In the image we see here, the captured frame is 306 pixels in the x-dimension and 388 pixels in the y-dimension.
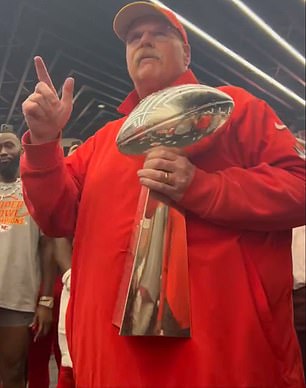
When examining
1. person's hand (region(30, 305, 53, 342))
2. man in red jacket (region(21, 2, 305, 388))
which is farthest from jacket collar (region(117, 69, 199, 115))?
person's hand (region(30, 305, 53, 342))

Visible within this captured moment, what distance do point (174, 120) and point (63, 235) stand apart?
21cm

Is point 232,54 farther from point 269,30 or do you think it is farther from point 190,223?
point 190,223

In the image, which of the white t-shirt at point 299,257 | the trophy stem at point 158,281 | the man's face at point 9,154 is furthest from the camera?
the white t-shirt at point 299,257

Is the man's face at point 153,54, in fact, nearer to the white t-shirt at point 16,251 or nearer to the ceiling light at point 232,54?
the ceiling light at point 232,54

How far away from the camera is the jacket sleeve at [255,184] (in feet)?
1.53

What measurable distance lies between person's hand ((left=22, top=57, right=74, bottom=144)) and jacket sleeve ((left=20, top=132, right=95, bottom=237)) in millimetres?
13

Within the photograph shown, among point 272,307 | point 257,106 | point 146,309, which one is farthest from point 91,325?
point 257,106

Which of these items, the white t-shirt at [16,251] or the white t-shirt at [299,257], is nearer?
the white t-shirt at [16,251]

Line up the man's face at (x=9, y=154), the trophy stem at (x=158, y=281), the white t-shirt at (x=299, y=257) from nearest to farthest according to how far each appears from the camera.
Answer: the trophy stem at (x=158, y=281), the man's face at (x=9, y=154), the white t-shirt at (x=299, y=257)

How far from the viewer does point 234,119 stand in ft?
1.66

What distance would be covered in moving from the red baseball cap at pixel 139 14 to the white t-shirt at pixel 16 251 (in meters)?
0.22

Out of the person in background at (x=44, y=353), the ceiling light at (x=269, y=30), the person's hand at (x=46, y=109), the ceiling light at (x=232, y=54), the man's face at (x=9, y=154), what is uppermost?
the ceiling light at (x=269, y=30)

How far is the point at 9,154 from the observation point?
54 cm

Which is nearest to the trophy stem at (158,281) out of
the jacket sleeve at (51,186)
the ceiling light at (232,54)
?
the jacket sleeve at (51,186)
